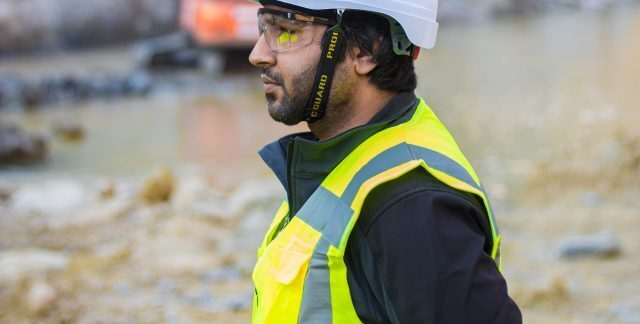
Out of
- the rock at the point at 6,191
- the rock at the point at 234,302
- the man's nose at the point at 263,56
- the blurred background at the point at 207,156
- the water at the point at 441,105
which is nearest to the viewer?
the man's nose at the point at 263,56

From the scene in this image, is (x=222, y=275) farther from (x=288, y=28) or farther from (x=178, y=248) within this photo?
(x=288, y=28)

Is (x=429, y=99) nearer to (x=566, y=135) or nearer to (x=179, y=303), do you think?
(x=566, y=135)

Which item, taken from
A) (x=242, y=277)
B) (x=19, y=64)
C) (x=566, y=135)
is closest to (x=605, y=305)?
(x=242, y=277)

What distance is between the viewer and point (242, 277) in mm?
6074

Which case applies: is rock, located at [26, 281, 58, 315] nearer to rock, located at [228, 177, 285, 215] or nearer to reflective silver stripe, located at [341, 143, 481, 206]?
rock, located at [228, 177, 285, 215]

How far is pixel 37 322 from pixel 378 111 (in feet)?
12.2

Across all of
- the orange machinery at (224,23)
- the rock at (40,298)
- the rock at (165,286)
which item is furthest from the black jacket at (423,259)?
the orange machinery at (224,23)

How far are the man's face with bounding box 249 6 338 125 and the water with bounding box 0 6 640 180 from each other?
27.9 feet

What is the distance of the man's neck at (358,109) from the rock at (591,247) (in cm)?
434

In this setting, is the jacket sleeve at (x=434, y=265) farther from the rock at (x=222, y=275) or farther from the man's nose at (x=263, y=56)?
the rock at (x=222, y=275)

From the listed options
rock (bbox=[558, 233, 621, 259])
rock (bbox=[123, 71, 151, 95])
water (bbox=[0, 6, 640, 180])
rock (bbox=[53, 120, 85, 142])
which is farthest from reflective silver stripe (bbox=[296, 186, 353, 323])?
rock (bbox=[123, 71, 151, 95])

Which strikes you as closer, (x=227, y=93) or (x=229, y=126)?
(x=229, y=126)

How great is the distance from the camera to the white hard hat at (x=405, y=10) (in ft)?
6.89

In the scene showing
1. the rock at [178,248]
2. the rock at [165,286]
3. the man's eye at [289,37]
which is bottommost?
the rock at [178,248]
